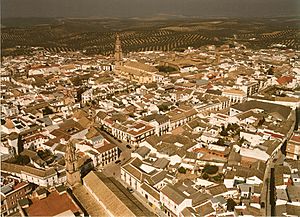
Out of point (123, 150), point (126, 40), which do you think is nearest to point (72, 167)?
point (123, 150)

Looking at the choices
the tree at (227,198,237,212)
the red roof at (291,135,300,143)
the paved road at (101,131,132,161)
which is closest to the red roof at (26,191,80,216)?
the paved road at (101,131,132,161)

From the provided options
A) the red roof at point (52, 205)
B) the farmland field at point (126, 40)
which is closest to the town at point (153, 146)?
the red roof at point (52, 205)

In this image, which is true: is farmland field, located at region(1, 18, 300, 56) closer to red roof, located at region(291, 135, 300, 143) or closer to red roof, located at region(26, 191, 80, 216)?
red roof, located at region(291, 135, 300, 143)

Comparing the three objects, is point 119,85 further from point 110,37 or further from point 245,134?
point 110,37

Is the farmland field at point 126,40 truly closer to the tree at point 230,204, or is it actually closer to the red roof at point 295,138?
the red roof at point 295,138

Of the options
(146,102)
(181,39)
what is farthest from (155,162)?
(181,39)

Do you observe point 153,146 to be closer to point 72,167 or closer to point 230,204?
point 72,167
